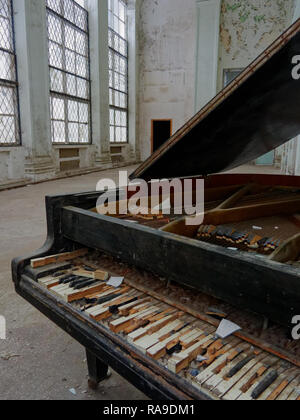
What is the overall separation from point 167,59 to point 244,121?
14.3 metres

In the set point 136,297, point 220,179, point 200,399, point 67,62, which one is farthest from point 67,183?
point 200,399

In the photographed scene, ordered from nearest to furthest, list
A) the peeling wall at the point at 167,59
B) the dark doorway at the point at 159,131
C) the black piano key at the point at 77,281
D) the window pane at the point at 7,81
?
the black piano key at the point at 77,281
the window pane at the point at 7,81
the peeling wall at the point at 167,59
the dark doorway at the point at 159,131

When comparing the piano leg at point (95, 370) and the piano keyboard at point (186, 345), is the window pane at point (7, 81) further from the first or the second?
the piano keyboard at point (186, 345)

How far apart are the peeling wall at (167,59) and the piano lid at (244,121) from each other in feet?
41.8

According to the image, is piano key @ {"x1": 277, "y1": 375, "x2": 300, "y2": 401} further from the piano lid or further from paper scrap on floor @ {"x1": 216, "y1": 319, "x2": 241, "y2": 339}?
the piano lid

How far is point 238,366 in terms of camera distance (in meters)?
0.87

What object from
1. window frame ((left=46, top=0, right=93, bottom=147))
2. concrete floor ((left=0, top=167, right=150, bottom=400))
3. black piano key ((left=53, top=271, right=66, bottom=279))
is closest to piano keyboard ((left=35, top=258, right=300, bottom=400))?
black piano key ((left=53, top=271, right=66, bottom=279))

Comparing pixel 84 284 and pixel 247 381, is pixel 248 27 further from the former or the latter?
pixel 247 381

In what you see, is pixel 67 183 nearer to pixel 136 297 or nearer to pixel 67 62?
pixel 67 62

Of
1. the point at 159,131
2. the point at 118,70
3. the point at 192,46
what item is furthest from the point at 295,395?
the point at 192,46

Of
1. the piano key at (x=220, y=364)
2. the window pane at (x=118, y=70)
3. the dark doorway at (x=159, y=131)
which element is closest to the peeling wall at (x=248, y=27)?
the dark doorway at (x=159, y=131)

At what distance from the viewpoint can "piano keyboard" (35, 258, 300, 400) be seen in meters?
0.80

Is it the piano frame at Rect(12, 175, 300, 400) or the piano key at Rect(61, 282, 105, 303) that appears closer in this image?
the piano frame at Rect(12, 175, 300, 400)

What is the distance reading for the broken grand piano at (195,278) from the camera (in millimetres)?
A: 858
